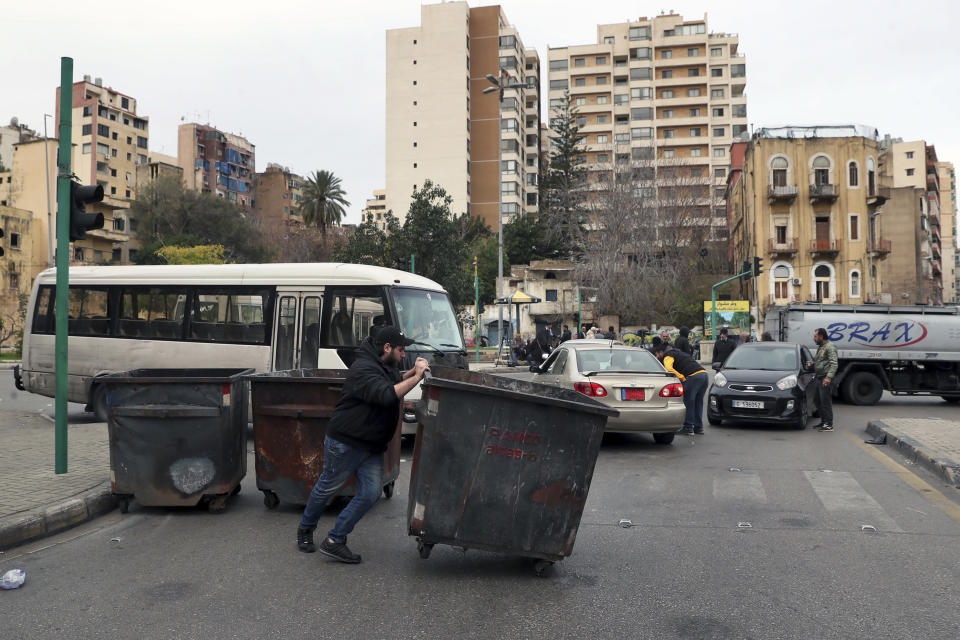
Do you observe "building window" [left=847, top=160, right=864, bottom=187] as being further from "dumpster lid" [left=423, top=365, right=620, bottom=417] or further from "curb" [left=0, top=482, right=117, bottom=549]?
"curb" [left=0, top=482, right=117, bottom=549]

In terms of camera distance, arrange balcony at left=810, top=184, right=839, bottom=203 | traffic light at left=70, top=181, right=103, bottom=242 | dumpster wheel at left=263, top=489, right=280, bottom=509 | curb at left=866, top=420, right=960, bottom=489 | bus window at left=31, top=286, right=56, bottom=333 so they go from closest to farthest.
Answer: dumpster wheel at left=263, top=489, right=280, bottom=509 → traffic light at left=70, top=181, right=103, bottom=242 → curb at left=866, top=420, right=960, bottom=489 → bus window at left=31, top=286, right=56, bottom=333 → balcony at left=810, top=184, right=839, bottom=203

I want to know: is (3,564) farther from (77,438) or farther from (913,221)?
(913,221)

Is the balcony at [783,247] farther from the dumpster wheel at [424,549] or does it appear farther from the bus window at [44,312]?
the dumpster wheel at [424,549]

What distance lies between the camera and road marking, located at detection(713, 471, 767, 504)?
7734 millimetres

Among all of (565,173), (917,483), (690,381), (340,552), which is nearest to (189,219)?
(565,173)

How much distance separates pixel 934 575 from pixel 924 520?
6.01 ft

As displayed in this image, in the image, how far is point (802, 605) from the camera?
180 inches

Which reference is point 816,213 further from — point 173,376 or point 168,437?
point 168,437

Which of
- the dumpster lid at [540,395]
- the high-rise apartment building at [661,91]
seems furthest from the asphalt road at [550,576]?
the high-rise apartment building at [661,91]

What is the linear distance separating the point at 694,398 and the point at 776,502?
537 cm

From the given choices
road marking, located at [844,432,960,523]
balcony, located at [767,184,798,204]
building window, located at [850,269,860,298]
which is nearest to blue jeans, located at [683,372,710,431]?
road marking, located at [844,432,960,523]

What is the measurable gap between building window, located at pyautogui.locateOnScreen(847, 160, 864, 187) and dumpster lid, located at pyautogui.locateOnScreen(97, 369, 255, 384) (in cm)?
5926

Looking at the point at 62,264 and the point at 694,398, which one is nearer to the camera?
the point at 62,264

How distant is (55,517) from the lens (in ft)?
20.8
